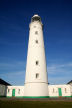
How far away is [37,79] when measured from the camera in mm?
18516

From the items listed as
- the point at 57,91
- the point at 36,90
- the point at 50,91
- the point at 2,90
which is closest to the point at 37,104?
the point at 36,90

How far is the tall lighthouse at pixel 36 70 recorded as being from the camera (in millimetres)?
18188

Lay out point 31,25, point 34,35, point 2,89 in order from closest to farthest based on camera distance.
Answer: point 34,35
point 31,25
point 2,89

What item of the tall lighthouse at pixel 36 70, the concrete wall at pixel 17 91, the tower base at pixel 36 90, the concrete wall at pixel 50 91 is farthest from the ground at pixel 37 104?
the concrete wall at pixel 17 91

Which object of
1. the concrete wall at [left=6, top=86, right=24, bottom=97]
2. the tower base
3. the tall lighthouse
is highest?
the tall lighthouse

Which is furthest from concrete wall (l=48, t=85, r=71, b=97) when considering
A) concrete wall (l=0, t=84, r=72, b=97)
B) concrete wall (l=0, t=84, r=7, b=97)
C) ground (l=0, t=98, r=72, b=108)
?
ground (l=0, t=98, r=72, b=108)

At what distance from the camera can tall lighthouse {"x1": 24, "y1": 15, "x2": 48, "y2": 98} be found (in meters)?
18.2

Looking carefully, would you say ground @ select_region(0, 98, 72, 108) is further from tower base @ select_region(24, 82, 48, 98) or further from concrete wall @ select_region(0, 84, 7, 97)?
concrete wall @ select_region(0, 84, 7, 97)

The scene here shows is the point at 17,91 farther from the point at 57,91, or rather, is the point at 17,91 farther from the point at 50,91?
the point at 57,91

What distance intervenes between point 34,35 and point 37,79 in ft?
→ 30.0

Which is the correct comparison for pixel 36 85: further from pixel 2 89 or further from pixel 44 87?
pixel 2 89

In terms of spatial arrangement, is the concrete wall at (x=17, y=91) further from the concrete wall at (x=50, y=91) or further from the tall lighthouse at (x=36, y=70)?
the tall lighthouse at (x=36, y=70)

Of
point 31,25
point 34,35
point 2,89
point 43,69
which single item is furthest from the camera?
point 2,89

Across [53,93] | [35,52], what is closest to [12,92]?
[53,93]
